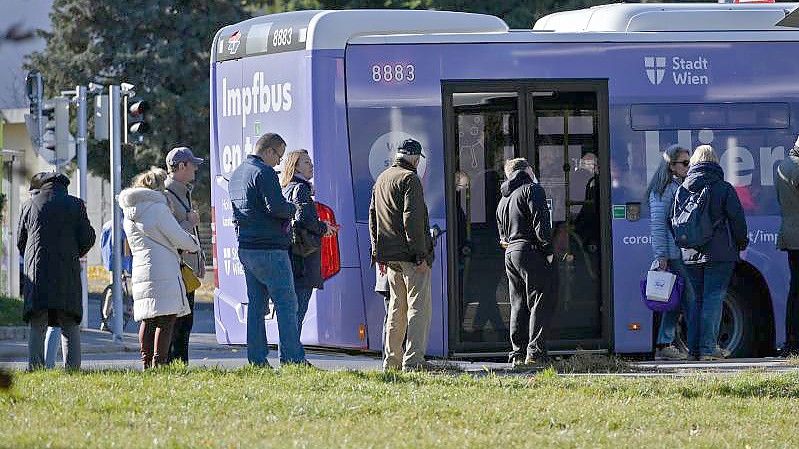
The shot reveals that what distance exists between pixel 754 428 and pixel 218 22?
29.7 m

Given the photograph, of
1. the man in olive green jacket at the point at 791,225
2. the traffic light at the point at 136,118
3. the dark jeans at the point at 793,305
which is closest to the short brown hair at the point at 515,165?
the man in olive green jacket at the point at 791,225

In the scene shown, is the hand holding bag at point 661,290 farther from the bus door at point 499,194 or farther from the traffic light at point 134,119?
the traffic light at point 134,119

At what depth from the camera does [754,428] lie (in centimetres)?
735

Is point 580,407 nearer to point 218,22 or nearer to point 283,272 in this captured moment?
point 283,272

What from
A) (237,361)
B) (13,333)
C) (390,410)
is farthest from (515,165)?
(13,333)

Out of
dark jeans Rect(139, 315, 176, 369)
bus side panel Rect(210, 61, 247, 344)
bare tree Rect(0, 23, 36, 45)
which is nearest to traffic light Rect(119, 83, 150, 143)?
bus side panel Rect(210, 61, 247, 344)

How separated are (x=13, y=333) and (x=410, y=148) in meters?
9.98

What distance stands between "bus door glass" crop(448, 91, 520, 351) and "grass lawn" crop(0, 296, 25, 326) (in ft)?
31.7

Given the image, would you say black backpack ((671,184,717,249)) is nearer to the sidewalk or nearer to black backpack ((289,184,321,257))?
black backpack ((289,184,321,257))

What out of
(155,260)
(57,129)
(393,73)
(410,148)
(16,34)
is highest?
(57,129)

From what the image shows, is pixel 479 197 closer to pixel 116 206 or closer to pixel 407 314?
pixel 407 314

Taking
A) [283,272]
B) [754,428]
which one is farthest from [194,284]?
[754,428]

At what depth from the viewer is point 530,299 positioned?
35.4 ft

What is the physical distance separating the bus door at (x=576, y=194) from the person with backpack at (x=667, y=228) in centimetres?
39
